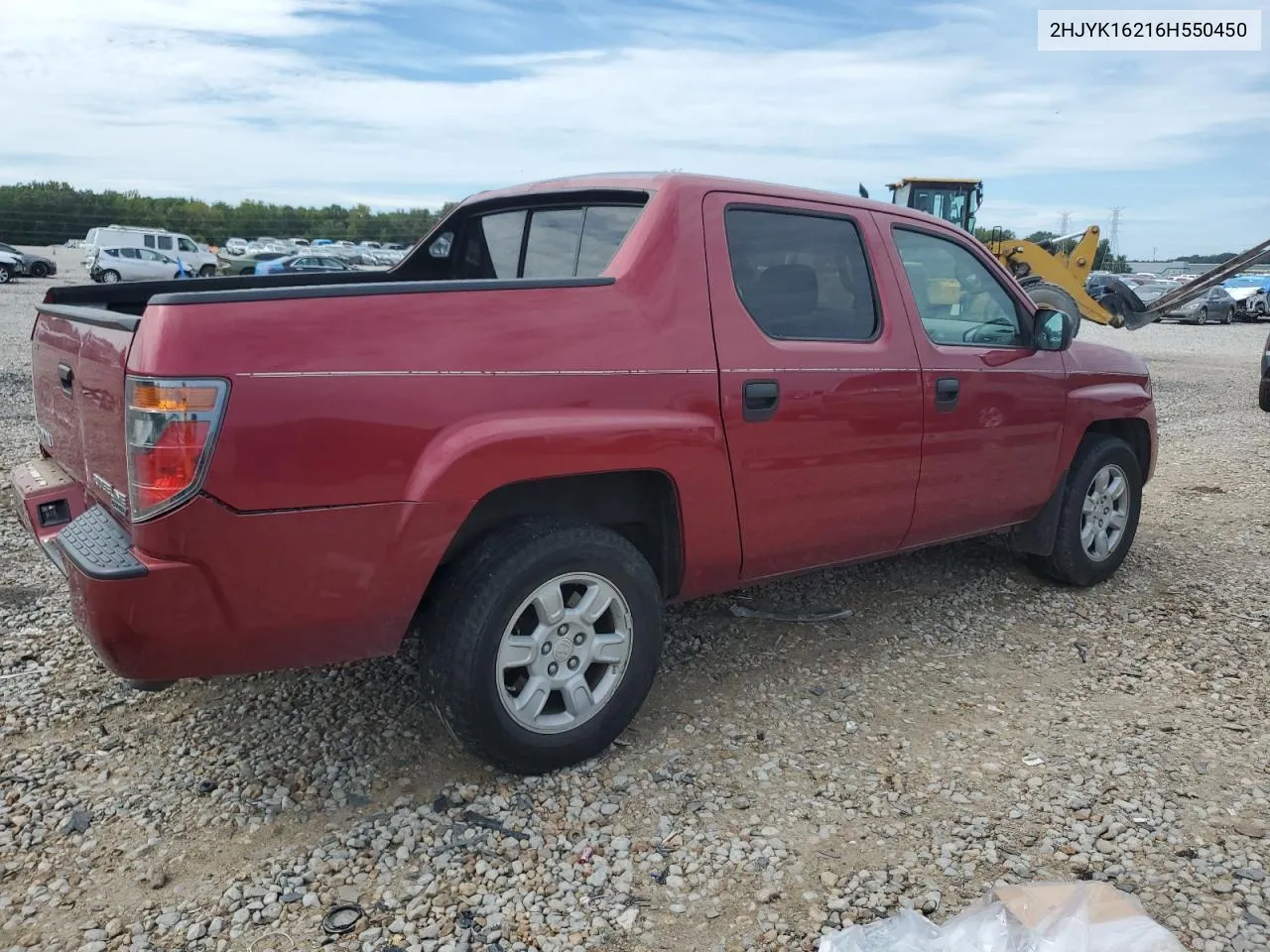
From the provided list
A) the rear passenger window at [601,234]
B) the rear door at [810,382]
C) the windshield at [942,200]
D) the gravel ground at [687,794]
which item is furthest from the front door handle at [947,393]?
the windshield at [942,200]

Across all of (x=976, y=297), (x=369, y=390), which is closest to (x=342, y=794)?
(x=369, y=390)

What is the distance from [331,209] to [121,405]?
57.0 metres

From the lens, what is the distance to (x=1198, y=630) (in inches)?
181

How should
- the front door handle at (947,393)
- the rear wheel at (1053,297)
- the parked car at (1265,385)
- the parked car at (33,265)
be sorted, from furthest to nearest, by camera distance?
the parked car at (33,265) → the rear wheel at (1053,297) → the parked car at (1265,385) → the front door handle at (947,393)

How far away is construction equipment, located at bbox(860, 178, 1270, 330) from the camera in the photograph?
17.3 meters

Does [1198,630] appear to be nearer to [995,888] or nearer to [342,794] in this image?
[995,888]

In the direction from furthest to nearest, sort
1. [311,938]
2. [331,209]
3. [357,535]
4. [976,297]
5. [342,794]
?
[331,209], [976,297], [342,794], [357,535], [311,938]

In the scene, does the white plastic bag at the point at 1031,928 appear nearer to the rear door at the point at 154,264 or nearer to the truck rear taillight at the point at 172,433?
the truck rear taillight at the point at 172,433

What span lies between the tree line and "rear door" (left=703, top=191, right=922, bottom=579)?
132 feet

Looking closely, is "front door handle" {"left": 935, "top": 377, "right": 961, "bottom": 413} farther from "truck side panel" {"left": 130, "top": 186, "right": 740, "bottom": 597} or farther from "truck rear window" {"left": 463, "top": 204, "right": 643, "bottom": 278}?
"truck rear window" {"left": 463, "top": 204, "right": 643, "bottom": 278}

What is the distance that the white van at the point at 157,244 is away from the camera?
3180 cm

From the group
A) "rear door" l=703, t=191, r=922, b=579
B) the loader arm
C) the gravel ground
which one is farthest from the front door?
the loader arm

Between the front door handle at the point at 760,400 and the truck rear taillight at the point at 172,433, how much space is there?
65.5 inches

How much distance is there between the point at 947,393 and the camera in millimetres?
4078
